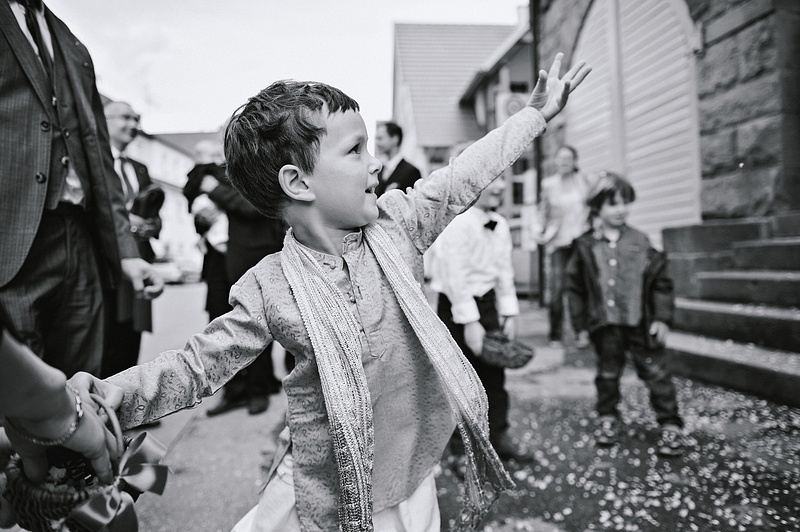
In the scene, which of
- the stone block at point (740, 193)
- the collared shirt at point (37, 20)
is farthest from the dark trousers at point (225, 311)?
the stone block at point (740, 193)

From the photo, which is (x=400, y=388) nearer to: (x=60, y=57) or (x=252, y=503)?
(x=252, y=503)

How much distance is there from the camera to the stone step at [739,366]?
10.8ft

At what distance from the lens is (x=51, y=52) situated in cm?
189

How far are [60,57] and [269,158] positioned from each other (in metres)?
1.14

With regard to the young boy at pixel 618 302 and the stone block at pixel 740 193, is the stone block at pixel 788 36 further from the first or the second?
the young boy at pixel 618 302

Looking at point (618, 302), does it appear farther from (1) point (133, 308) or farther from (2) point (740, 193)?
(1) point (133, 308)

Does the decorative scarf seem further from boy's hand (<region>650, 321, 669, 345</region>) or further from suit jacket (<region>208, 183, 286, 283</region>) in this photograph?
suit jacket (<region>208, 183, 286, 283</region>)

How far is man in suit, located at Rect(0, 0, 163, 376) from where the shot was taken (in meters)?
1.65

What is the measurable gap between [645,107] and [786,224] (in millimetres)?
2288

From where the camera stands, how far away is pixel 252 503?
2.51m

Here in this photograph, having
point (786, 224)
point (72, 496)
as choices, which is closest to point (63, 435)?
point (72, 496)

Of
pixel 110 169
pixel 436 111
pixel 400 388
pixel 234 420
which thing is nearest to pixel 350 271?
pixel 400 388

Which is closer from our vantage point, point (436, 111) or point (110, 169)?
point (110, 169)

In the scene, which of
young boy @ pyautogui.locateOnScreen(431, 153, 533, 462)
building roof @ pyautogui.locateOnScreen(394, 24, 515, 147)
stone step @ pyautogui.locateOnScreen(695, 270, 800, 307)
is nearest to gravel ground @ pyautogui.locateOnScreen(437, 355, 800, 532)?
young boy @ pyautogui.locateOnScreen(431, 153, 533, 462)
